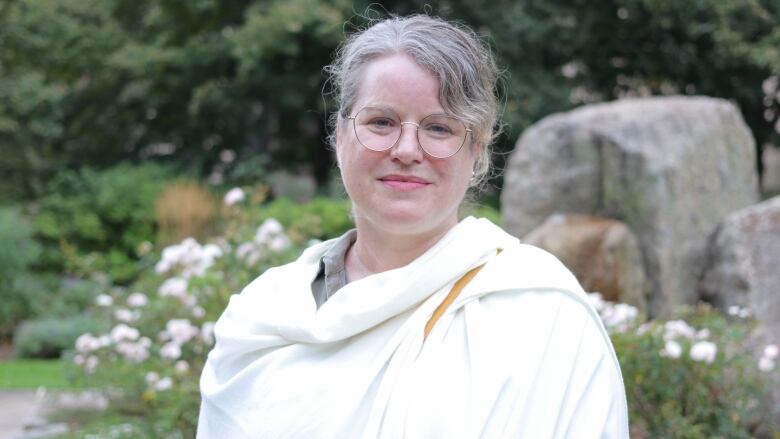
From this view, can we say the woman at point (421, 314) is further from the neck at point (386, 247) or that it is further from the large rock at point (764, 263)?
the large rock at point (764, 263)

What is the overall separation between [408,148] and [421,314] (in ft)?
1.06

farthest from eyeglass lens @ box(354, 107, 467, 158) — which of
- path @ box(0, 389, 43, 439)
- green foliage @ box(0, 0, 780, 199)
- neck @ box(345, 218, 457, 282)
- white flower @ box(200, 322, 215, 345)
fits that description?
green foliage @ box(0, 0, 780, 199)

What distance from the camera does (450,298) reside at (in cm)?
194

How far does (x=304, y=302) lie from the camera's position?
2.11m

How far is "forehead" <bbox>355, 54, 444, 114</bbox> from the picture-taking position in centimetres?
195

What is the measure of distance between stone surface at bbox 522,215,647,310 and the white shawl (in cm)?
539

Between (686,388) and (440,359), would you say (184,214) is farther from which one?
(440,359)

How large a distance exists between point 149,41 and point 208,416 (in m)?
13.5

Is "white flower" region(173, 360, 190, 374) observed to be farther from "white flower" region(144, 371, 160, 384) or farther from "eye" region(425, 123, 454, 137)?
"eye" region(425, 123, 454, 137)

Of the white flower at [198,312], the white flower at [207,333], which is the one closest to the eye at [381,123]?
the white flower at [207,333]

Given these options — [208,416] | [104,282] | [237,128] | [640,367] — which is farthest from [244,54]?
[208,416]

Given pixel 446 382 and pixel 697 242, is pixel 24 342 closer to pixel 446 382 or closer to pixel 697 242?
pixel 697 242

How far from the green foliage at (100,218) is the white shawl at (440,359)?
34.3 feet

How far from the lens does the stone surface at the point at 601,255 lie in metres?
7.38
